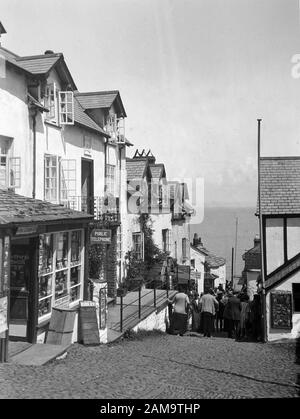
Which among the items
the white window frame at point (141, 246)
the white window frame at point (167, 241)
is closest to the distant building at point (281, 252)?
the white window frame at point (141, 246)

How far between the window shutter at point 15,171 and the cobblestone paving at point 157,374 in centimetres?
495

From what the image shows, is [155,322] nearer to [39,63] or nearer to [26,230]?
[26,230]

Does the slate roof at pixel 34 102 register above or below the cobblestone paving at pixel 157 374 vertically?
above

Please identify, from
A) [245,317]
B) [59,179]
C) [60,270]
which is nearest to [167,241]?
[245,317]

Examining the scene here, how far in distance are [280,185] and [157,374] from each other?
32.7ft

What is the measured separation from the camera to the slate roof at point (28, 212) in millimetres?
8602

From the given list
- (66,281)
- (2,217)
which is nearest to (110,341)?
(66,281)

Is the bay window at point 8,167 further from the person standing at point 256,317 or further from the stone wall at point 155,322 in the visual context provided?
the person standing at point 256,317

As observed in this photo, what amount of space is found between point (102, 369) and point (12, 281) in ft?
10.4

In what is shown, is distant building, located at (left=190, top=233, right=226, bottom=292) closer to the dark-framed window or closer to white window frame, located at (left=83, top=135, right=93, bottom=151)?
white window frame, located at (left=83, top=135, right=93, bottom=151)

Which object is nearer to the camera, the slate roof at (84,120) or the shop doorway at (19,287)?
the shop doorway at (19,287)

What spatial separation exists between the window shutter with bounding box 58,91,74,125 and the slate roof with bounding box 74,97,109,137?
0.66 m

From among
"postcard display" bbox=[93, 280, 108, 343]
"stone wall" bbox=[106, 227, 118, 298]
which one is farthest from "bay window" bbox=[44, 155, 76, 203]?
"postcard display" bbox=[93, 280, 108, 343]
